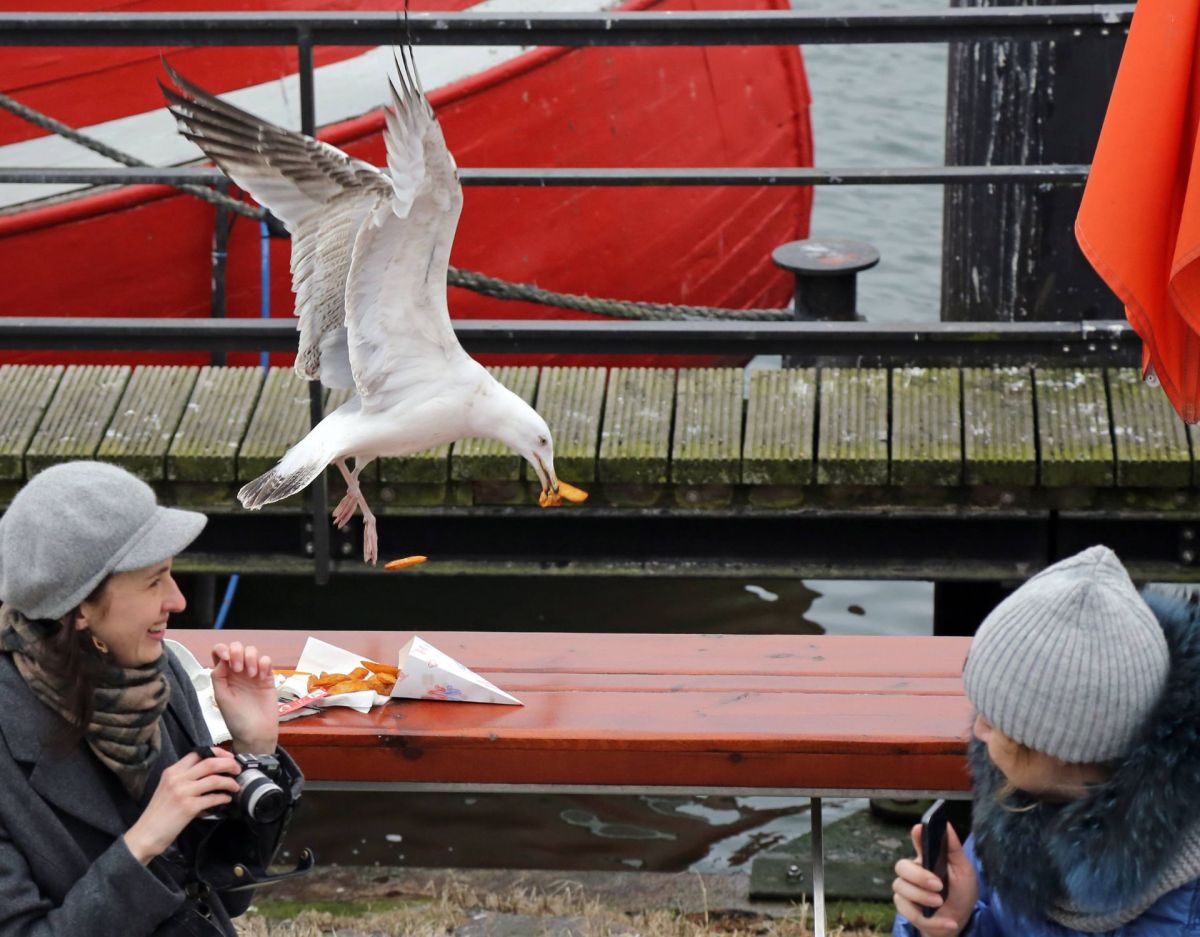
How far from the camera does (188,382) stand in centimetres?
489

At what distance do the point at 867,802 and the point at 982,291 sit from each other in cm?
152

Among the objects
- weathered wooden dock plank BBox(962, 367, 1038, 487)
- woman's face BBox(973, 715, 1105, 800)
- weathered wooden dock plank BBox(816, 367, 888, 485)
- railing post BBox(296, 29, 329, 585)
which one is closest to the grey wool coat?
woman's face BBox(973, 715, 1105, 800)

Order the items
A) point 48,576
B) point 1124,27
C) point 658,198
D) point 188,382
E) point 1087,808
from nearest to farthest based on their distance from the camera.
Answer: point 1087,808 < point 48,576 < point 1124,27 < point 188,382 < point 658,198

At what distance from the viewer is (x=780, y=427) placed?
4551mm

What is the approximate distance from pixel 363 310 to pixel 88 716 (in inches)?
70.7

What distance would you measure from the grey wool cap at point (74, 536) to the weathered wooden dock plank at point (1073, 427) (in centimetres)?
274

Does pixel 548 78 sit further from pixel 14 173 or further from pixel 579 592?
pixel 14 173

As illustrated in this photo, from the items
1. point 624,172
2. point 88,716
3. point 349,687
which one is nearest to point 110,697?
point 88,716

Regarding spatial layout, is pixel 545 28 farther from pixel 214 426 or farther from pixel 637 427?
pixel 214 426

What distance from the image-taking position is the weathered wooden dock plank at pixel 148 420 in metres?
4.59

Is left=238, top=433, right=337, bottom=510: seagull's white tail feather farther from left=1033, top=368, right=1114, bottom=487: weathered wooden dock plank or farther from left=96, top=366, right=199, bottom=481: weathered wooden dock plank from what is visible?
left=1033, top=368, right=1114, bottom=487: weathered wooden dock plank

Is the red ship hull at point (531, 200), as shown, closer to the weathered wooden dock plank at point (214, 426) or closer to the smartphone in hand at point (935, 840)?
the weathered wooden dock plank at point (214, 426)

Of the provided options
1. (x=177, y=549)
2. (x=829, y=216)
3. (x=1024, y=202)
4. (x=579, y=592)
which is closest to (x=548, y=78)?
(x=579, y=592)

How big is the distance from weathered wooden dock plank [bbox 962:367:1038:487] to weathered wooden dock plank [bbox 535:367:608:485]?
94 centimetres
